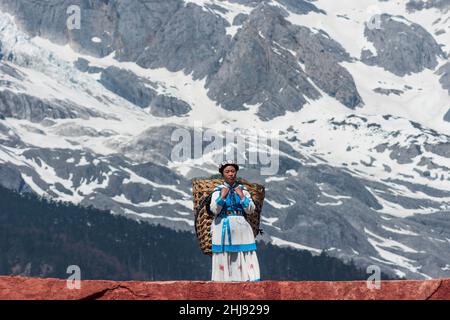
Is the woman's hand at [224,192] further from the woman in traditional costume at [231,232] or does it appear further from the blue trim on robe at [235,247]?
the blue trim on robe at [235,247]

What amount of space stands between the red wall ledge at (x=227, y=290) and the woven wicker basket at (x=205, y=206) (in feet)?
23.9

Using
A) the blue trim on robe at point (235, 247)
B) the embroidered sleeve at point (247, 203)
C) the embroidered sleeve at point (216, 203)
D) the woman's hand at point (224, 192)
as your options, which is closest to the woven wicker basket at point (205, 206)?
the embroidered sleeve at point (247, 203)

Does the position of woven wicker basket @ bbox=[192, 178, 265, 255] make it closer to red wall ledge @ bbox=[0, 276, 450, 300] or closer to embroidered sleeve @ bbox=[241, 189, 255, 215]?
embroidered sleeve @ bbox=[241, 189, 255, 215]

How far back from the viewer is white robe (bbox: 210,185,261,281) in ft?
90.1

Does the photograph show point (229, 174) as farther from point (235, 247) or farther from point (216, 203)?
point (235, 247)

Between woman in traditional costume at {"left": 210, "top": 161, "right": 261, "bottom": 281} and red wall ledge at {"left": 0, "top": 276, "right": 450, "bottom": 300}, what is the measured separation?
6669mm

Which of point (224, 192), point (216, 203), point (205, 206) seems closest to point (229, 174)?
point (224, 192)

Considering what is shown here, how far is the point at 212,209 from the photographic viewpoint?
1093 inches

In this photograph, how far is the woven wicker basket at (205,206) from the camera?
28.0 m

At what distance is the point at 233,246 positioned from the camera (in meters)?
27.6

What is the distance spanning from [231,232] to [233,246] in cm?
38
